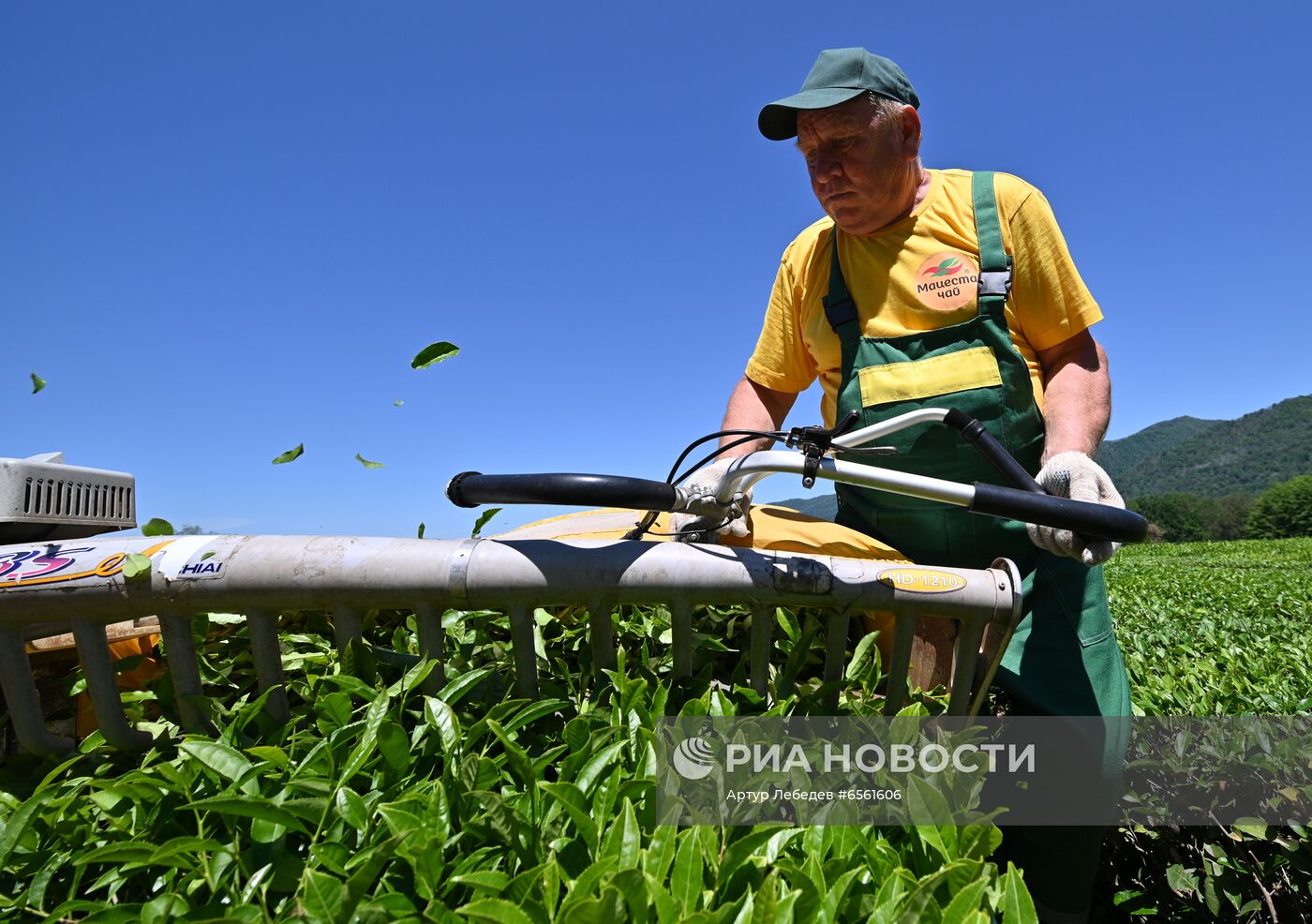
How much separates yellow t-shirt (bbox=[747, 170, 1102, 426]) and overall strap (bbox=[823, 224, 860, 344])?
0.07ft

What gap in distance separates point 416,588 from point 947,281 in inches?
66.6

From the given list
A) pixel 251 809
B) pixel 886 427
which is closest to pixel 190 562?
pixel 251 809

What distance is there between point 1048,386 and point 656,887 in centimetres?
193

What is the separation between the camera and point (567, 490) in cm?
140

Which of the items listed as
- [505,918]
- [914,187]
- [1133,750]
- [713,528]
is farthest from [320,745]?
[1133,750]

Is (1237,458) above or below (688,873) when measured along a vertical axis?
below

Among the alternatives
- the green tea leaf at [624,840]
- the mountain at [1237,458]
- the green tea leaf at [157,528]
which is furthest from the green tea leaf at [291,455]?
the mountain at [1237,458]

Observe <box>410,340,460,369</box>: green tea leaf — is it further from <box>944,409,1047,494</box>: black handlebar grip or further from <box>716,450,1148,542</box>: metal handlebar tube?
<box>944,409,1047,494</box>: black handlebar grip

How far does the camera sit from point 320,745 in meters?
1.12

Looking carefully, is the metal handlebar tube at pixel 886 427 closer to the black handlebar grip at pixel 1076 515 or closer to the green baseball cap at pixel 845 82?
the black handlebar grip at pixel 1076 515

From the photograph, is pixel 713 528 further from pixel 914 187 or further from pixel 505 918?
pixel 914 187

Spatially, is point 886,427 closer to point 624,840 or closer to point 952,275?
point 952,275

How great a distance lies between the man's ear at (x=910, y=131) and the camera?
2.34 m

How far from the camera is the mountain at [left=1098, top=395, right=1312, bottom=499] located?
136625 millimetres
